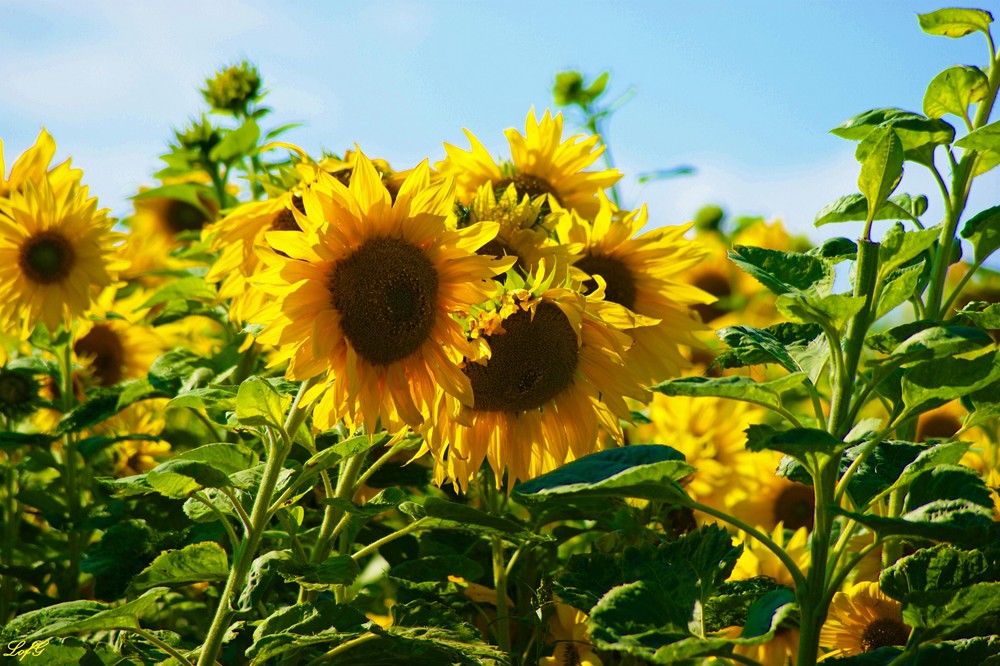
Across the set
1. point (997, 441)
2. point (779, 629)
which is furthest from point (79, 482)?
point (997, 441)

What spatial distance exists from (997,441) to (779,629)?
863 millimetres

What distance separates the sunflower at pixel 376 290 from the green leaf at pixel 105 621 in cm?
31

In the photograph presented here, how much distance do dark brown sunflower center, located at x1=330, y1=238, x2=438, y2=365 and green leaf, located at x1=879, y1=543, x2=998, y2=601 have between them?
2.14 ft

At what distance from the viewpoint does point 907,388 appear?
3.40ft

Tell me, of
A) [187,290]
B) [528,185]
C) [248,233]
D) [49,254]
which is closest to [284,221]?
[248,233]

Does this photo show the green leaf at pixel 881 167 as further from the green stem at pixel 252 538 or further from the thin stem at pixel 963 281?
the green stem at pixel 252 538

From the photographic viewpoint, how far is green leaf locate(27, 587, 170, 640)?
1.16m

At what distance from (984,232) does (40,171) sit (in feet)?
5.97

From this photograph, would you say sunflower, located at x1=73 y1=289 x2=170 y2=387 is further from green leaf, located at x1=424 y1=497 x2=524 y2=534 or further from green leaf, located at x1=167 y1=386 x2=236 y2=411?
green leaf, located at x1=424 y1=497 x2=524 y2=534

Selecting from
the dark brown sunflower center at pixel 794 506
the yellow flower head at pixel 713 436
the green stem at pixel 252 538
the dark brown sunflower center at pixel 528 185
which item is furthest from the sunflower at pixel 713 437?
the green stem at pixel 252 538

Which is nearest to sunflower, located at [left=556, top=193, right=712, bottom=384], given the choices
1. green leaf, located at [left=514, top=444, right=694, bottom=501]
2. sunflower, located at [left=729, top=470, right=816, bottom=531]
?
sunflower, located at [left=729, top=470, right=816, bottom=531]

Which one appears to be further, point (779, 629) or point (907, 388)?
point (779, 629)

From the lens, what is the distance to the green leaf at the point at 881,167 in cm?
106

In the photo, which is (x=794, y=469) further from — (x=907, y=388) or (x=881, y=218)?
(x=881, y=218)
